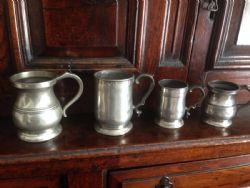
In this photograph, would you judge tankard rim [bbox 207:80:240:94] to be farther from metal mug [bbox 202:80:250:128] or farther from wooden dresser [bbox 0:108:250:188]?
wooden dresser [bbox 0:108:250:188]

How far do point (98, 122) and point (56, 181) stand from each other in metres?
0.18

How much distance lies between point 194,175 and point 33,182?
0.41 metres

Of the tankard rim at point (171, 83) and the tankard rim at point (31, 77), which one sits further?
the tankard rim at point (171, 83)

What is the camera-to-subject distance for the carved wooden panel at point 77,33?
0.64 metres

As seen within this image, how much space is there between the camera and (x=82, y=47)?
69cm

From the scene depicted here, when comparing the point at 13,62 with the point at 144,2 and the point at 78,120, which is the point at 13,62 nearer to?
A: the point at 78,120

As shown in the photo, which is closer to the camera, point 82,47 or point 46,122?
point 46,122

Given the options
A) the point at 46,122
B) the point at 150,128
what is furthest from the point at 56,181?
the point at 150,128

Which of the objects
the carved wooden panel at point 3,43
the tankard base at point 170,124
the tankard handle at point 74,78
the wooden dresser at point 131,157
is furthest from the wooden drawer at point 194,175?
the carved wooden panel at point 3,43

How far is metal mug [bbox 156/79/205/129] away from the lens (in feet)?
2.15

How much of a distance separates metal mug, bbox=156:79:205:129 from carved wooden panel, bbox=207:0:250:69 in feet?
0.57

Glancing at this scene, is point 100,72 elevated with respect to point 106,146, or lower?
elevated

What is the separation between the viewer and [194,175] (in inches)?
26.4

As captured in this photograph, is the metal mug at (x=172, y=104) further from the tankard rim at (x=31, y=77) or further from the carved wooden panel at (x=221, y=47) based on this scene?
the tankard rim at (x=31, y=77)
